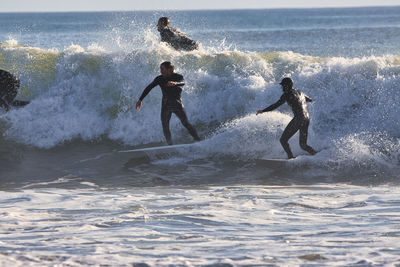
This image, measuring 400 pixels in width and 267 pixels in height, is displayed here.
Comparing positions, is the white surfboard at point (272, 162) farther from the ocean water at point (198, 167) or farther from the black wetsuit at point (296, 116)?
the black wetsuit at point (296, 116)

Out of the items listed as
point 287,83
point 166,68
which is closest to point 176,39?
point 166,68

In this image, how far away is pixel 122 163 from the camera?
11797mm

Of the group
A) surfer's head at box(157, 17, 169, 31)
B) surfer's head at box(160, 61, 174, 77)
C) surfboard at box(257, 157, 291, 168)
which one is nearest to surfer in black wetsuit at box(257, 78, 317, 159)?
surfboard at box(257, 157, 291, 168)

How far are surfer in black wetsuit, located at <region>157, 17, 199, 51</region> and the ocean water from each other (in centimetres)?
76

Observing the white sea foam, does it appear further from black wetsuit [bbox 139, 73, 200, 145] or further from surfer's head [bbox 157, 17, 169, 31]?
surfer's head [bbox 157, 17, 169, 31]

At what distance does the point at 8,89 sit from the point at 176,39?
3.84 meters

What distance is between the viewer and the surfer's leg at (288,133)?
1066 centimetres

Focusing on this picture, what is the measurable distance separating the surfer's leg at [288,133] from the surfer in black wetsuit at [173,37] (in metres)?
4.20

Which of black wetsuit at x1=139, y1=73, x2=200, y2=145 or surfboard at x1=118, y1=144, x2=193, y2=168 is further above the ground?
black wetsuit at x1=139, y1=73, x2=200, y2=145

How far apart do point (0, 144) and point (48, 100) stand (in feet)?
6.80

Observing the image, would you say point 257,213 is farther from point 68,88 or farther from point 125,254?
point 68,88

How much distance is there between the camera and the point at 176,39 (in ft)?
47.1

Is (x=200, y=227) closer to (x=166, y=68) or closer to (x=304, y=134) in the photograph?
(x=304, y=134)

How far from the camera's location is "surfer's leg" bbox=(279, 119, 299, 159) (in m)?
10.7
